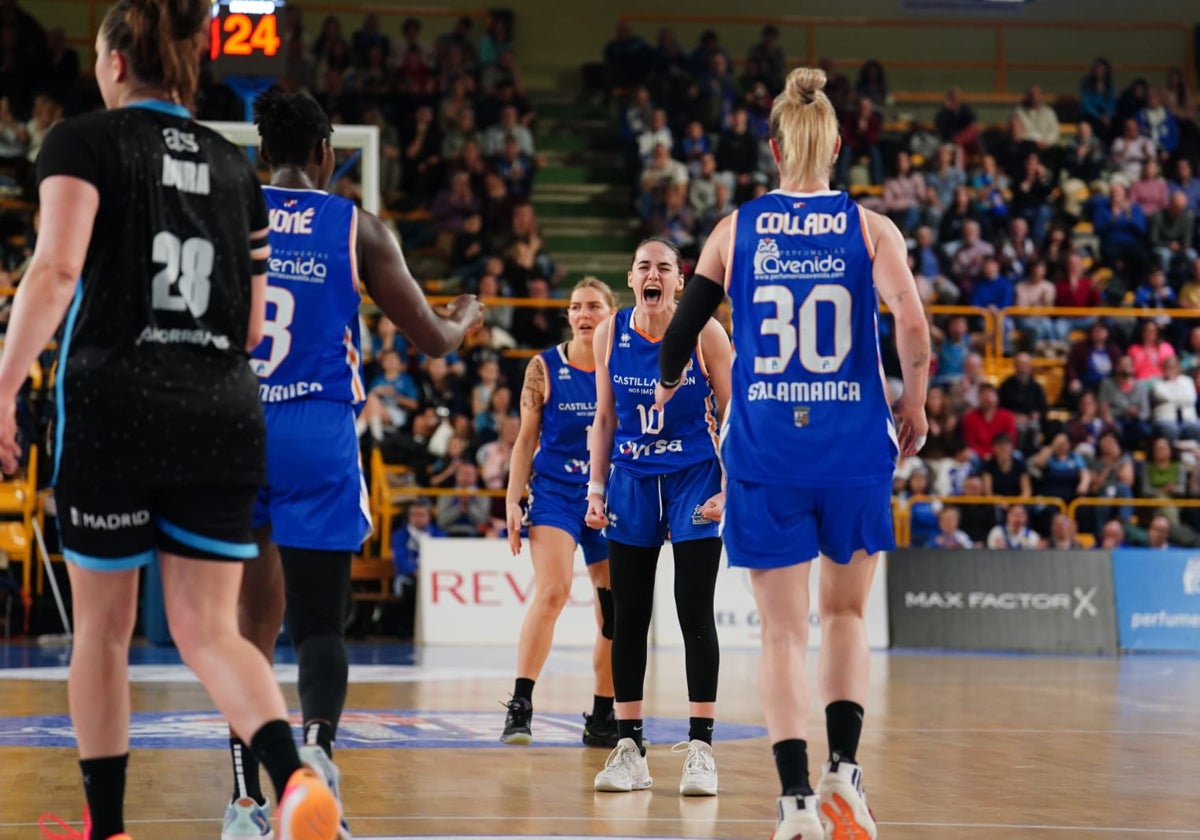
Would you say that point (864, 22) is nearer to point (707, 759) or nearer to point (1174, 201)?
point (1174, 201)

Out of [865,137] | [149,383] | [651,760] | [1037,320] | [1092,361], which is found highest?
[865,137]

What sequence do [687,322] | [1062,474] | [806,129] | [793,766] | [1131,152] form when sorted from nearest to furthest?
[793,766]
[806,129]
[687,322]
[1062,474]
[1131,152]

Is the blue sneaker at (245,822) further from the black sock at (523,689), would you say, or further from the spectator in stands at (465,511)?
the spectator in stands at (465,511)

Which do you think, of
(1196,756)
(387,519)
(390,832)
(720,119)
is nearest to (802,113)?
(390,832)

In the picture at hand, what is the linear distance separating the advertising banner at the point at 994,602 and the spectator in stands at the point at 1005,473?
1788 mm

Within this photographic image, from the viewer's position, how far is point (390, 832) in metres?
5.32

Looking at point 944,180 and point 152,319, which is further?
point 944,180

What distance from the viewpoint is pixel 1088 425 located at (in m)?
19.0

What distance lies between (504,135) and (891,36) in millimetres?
7321

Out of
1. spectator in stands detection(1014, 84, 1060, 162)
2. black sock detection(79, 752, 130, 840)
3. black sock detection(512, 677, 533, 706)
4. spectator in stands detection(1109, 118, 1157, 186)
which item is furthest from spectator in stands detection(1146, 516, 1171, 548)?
black sock detection(79, 752, 130, 840)

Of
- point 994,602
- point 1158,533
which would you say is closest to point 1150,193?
point 1158,533

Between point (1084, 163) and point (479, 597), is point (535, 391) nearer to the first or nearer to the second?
point (479, 597)

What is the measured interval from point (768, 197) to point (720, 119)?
1790 cm

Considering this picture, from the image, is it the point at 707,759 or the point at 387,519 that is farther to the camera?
the point at 387,519
